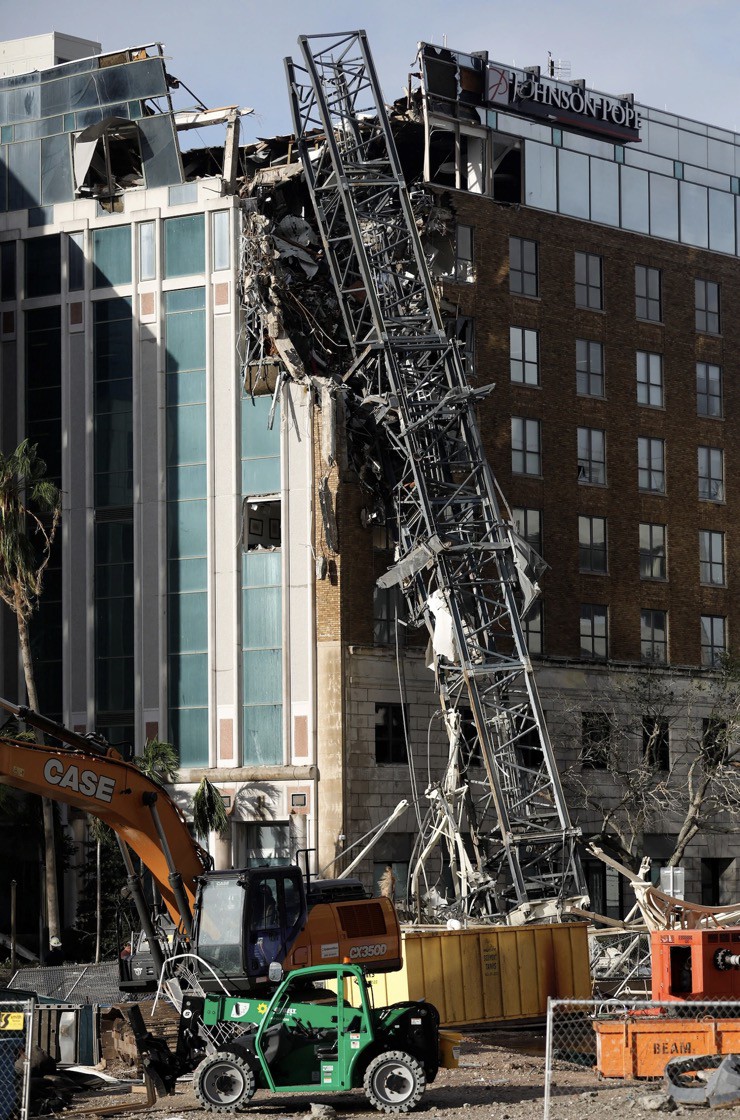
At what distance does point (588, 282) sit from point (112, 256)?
16.9 meters

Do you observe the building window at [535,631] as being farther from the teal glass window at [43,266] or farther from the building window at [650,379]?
the teal glass window at [43,266]

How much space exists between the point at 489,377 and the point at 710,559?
1162cm

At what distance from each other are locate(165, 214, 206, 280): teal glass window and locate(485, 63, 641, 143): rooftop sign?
37.0 ft

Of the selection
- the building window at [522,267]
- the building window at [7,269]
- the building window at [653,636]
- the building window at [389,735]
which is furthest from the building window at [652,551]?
the building window at [7,269]

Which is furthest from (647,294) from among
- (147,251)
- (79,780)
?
(79,780)

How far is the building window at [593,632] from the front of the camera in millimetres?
60188

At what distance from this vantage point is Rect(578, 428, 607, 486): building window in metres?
61.2

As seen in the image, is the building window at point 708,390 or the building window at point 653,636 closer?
the building window at point 653,636

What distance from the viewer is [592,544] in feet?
200

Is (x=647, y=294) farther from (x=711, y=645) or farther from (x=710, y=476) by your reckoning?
(x=711, y=645)

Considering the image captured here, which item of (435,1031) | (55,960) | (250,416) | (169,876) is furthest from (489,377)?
(435,1031)

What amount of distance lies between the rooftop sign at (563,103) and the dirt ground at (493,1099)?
126ft

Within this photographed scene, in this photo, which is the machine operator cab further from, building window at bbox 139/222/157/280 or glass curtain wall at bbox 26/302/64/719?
building window at bbox 139/222/157/280

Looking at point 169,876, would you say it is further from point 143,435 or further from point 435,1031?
point 143,435
